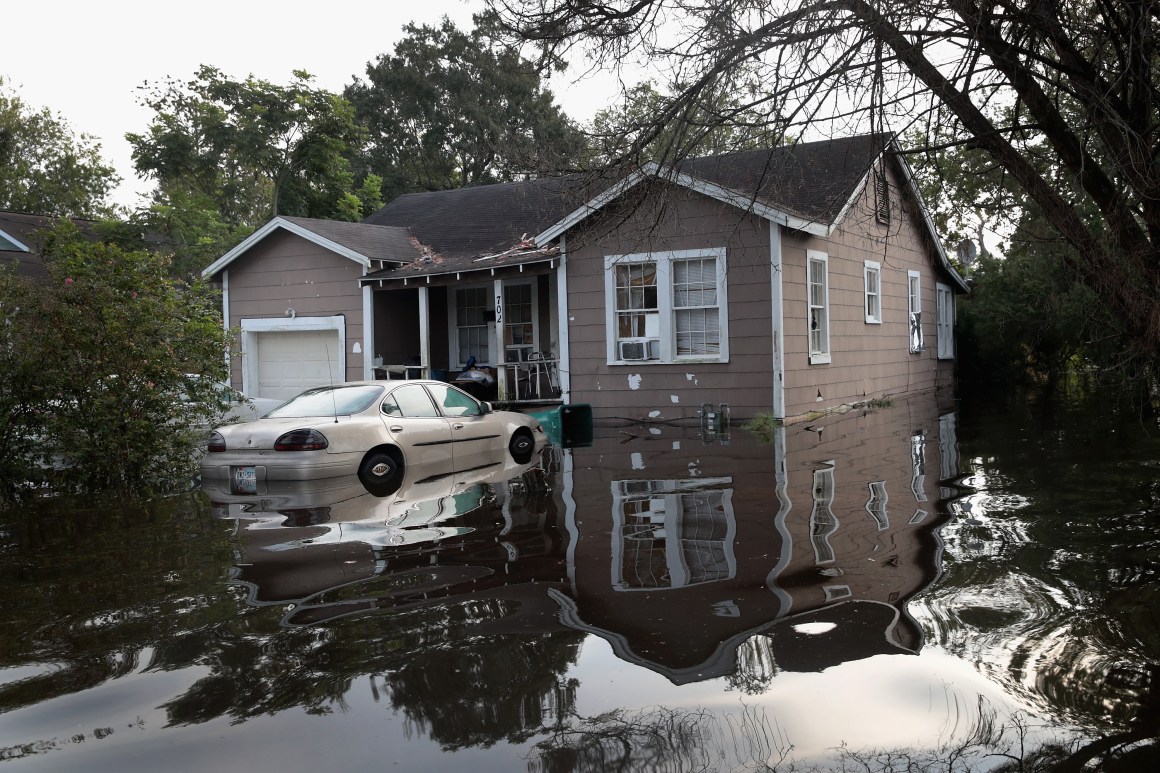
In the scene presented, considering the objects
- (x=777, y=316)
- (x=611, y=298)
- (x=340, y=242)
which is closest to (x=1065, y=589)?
(x=777, y=316)

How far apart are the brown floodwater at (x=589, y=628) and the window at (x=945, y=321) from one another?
60.3 feet

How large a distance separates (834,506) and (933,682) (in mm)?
4584

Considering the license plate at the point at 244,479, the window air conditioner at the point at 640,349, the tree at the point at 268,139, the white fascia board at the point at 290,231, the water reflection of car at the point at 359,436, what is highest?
the tree at the point at 268,139

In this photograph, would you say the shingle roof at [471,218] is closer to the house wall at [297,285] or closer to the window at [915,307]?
the house wall at [297,285]

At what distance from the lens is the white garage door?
68.6 feet

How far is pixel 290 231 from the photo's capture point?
2080 centimetres

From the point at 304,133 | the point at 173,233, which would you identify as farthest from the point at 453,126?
the point at 173,233

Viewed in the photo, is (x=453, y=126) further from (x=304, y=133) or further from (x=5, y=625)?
(x=5, y=625)

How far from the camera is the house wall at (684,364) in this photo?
55.1ft

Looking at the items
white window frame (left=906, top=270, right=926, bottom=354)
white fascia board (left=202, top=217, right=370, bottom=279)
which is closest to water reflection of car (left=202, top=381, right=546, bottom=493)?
white fascia board (left=202, top=217, right=370, bottom=279)

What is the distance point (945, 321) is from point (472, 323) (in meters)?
14.3

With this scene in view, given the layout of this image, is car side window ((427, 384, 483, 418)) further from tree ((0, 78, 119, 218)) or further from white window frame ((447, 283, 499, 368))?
tree ((0, 78, 119, 218))

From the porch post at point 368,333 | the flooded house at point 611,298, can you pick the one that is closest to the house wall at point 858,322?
the flooded house at point 611,298

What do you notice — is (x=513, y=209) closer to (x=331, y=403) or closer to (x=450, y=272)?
(x=450, y=272)
